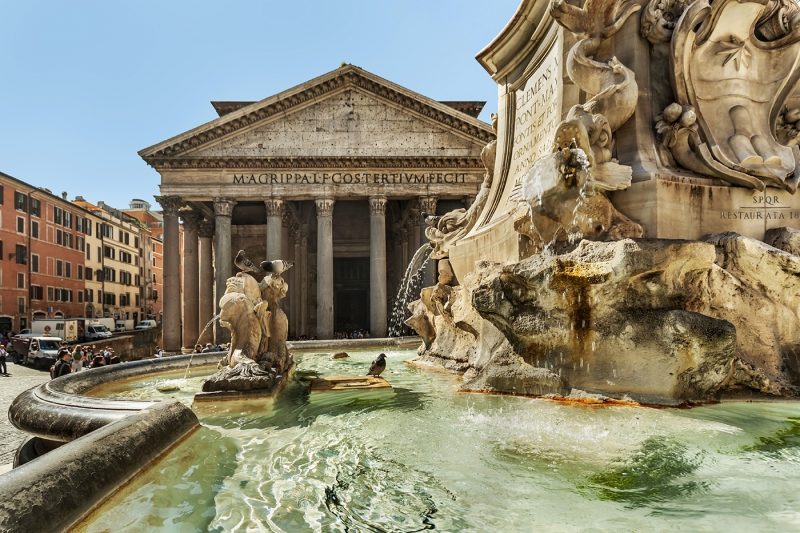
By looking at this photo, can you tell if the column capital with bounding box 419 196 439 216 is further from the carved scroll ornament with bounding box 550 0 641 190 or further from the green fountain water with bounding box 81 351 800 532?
the green fountain water with bounding box 81 351 800 532

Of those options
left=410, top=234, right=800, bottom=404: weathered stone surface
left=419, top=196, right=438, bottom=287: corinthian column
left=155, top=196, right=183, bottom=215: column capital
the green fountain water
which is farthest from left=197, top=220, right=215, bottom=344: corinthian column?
left=410, top=234, right=800, bottom=404: weathered stone surface

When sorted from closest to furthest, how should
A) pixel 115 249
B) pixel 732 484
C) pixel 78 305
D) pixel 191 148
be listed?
1. pixel 732 484
2. pixel 191 148
3. pixel 78 305
4. pixel 115 249

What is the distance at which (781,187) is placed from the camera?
4.14 meters

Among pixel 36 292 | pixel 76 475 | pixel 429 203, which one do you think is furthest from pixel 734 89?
pixel 36 292

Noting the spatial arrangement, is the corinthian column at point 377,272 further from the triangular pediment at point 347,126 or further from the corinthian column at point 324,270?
the triangular pediment at point 347,126

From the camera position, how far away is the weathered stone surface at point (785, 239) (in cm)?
393

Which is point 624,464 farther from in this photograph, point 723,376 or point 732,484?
point 723,376

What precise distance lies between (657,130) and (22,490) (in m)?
4.80

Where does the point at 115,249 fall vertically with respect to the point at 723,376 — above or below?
above

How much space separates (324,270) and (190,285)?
6.88m

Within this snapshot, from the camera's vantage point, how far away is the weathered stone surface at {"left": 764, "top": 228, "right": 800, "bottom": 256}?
393 centimetres

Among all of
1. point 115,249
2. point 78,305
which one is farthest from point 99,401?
point 115,249

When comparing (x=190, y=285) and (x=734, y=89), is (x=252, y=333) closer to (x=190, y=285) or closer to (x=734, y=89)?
(x=734, y=89)

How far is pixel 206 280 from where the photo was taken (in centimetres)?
2681
